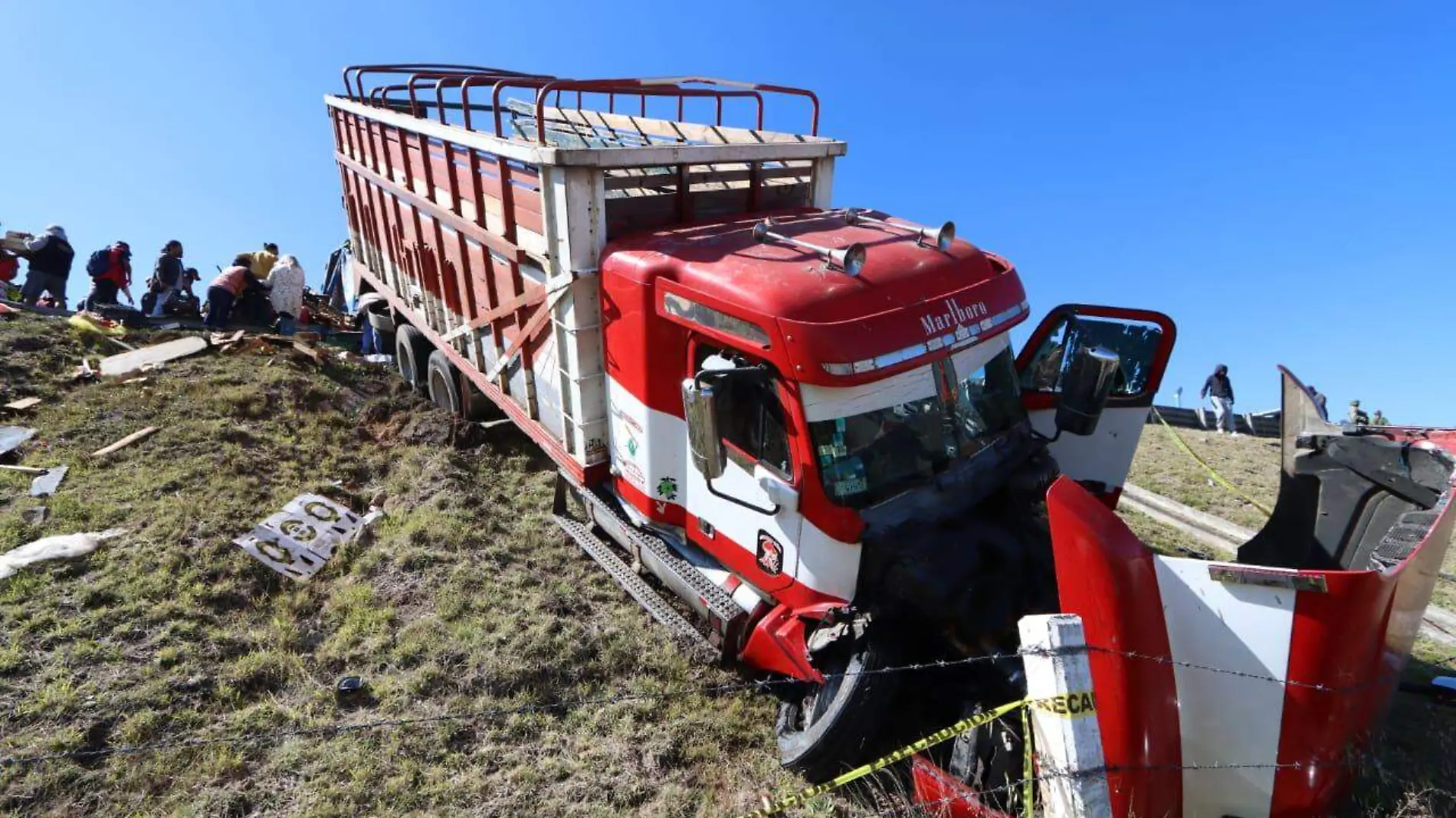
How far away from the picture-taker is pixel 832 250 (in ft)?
13.4

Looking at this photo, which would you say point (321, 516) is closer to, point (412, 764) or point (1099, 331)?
point (412, 764)

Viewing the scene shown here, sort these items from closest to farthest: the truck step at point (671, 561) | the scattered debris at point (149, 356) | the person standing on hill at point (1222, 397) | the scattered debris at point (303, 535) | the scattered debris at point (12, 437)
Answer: the truck step at point (671, 561), the scattered debris at point (303, 535), the scattered debris at point (12, 437), the scattered debris at point (149, 356), the person standing on hill at point (1222, 397)

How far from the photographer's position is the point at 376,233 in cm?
874

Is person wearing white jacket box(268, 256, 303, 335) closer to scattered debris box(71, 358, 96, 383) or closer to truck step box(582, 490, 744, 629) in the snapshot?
scattered debris box(71, 358, 96, 383)

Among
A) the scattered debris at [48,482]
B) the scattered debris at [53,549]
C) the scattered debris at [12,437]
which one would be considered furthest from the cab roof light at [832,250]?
the scattered debris at [12,437]

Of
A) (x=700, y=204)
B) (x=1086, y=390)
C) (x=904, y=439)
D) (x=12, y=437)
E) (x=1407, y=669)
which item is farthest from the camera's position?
(x=12, y=437)

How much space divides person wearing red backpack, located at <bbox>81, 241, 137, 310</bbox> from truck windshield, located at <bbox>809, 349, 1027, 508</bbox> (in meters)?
11.6

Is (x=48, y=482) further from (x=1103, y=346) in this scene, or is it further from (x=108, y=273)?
(x=1103, y=346)

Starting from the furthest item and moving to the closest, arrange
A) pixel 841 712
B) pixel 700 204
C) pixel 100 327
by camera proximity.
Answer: pixel 100 327 < pixel 700 204 < pixel 841 712

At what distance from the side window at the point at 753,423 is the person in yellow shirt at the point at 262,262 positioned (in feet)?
33.9

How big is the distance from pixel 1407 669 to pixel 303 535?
7.92m

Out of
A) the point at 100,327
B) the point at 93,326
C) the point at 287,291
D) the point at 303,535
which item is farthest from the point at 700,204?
the point at 100,327

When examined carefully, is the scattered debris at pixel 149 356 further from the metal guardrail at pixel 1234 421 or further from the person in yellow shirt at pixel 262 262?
the metal guardrail at pixel 1234 421

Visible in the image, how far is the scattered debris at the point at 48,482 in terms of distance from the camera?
609 cm
